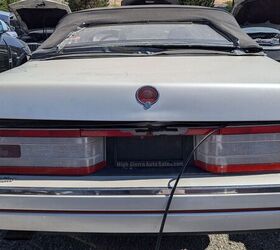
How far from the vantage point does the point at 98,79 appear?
2715 mm

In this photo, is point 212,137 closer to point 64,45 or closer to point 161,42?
point 161,42

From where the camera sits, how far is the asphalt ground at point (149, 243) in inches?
144

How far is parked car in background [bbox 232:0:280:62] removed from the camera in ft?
26.7

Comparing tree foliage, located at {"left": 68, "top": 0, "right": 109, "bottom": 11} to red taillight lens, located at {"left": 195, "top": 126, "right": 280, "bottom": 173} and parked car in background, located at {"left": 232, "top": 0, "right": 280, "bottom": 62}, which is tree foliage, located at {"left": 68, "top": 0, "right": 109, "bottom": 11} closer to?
parked car in background, located at {"left": 232, "top": 0, "right": 280, "bottom": 62}

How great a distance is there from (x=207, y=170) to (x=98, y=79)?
76cm

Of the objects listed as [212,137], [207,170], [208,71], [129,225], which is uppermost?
[208,71]

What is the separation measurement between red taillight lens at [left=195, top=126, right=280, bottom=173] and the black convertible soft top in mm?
1600

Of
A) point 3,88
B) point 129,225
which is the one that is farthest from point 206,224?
point 3,88

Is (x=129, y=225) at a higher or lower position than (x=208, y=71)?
lower

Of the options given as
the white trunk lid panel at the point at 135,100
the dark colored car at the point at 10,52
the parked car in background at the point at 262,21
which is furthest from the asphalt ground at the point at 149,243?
the parked car in background at the point at 262,21

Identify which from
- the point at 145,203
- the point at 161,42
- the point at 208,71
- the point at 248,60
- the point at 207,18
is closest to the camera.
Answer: the point at 145,203

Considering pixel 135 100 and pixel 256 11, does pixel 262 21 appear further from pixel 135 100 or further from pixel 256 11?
pixel 135 100

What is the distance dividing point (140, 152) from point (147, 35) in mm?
1588

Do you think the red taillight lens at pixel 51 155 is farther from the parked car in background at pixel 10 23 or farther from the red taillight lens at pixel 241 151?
the parked car in background at pixel 10 23
